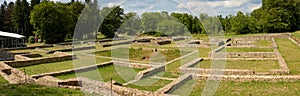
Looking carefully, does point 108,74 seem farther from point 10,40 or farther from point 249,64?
point 10,40

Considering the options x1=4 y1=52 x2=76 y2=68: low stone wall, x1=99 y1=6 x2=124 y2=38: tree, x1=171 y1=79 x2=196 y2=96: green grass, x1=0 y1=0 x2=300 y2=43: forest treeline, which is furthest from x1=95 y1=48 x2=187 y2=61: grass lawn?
x1=99 y1=6 x2=124 y2=38: tree

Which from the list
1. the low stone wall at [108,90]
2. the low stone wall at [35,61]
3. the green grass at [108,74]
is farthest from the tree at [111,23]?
the low stone wall at [108,90]

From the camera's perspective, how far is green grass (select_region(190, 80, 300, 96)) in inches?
Result: 429

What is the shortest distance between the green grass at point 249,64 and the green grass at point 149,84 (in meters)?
4.42

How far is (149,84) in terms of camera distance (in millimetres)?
13367

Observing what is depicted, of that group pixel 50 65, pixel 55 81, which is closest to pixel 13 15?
pixel 50 65

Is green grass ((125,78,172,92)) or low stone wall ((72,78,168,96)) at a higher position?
low stone wall ((72,78,168,96))

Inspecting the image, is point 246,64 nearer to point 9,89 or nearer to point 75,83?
point 75,83

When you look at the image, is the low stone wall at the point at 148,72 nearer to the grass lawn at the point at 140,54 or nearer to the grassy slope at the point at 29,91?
the grassy slope at the point at 29,91

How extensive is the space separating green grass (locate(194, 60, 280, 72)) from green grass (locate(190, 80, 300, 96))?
146 inches

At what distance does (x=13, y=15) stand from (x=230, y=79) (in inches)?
1947

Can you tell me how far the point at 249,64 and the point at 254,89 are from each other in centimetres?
639

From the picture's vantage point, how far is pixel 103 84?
10414mm

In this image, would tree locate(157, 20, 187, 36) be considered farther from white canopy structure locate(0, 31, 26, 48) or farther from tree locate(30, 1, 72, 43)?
white canopy structure locate(0, 31, 26, 48)
